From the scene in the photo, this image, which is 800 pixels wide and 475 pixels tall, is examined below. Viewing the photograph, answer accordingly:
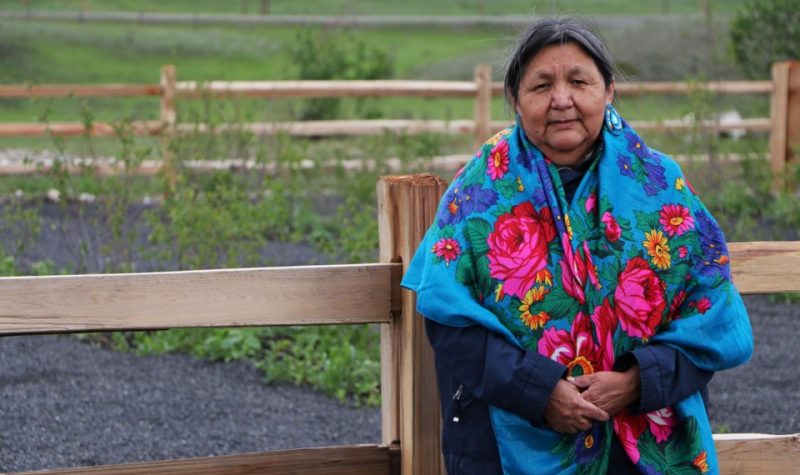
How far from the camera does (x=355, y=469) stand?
311 cm

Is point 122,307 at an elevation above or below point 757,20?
below

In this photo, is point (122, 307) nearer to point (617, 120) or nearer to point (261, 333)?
point (617, 120)

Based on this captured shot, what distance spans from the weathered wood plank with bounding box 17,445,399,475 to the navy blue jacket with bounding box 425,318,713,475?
0.44 metres

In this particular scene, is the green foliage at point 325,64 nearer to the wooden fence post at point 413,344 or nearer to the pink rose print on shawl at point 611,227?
the wooden fence post at point 413,344

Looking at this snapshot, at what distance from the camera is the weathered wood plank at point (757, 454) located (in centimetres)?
333

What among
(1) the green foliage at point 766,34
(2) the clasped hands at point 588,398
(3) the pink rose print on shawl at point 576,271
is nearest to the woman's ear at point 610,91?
(3) the pink rose print on shawl at point 576,271

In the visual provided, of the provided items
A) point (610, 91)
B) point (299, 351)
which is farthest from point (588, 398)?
point (299, 351)

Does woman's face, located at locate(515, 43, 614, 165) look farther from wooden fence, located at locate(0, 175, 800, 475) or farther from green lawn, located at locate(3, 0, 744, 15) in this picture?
green lawn, located at locate(3, 0, 744, 15)

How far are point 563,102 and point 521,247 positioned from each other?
33cm

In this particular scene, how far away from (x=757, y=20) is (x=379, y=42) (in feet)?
66.5

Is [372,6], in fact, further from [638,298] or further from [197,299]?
[638,298]

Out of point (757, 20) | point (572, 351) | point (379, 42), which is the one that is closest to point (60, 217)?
point (572, 351)

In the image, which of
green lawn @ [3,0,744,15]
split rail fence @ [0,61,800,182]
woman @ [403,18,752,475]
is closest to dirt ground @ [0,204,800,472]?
woman @ [403,18,752,475]

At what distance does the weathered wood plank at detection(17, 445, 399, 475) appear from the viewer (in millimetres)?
2955
